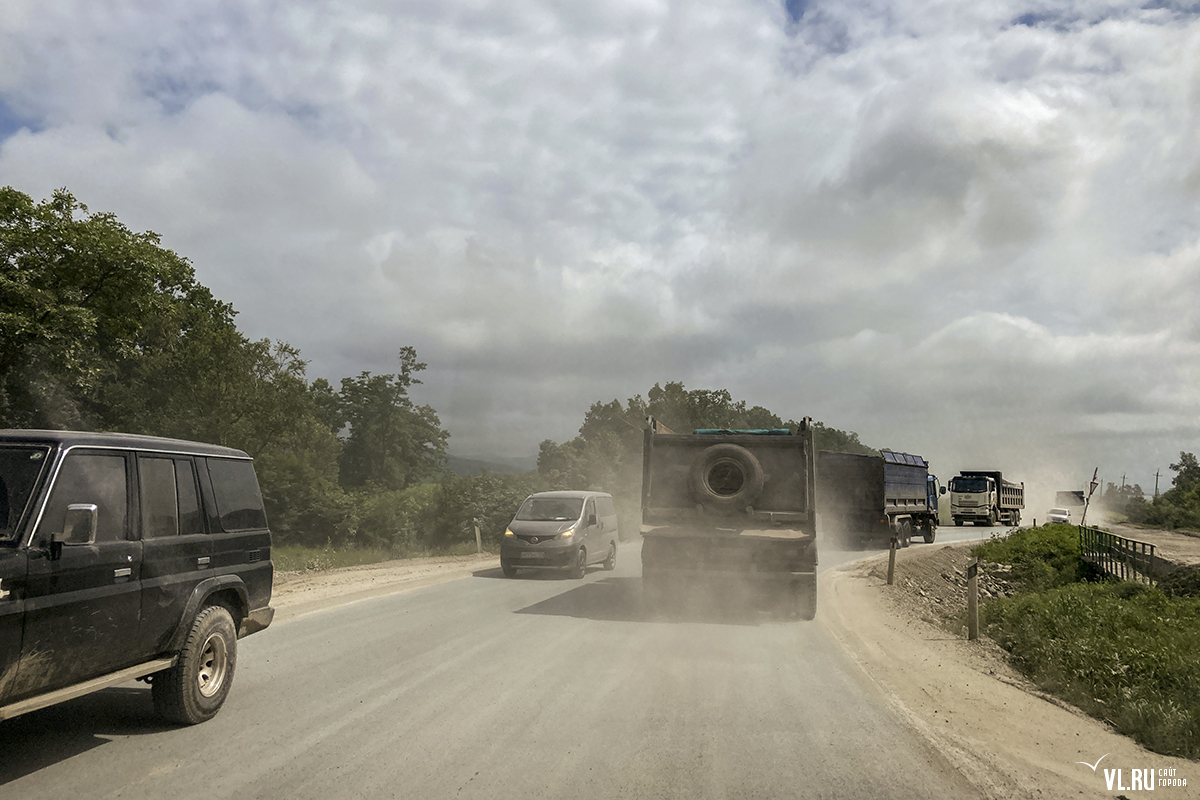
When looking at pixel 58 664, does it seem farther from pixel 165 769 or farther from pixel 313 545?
pixel 313 545

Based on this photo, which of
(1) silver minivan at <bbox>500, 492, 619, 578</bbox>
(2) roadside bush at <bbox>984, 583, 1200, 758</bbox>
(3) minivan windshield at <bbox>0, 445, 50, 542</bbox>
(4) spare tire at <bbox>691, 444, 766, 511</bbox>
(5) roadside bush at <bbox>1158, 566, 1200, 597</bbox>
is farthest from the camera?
(5) roadside bush at <bbox>1158, 566, 1200, 597</bbox>

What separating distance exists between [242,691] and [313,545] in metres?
44.3

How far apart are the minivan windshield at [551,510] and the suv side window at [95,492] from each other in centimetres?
1187

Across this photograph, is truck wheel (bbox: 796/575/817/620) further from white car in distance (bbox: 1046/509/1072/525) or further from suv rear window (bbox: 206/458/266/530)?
white car in distance (bbox: 1046/509/1072/525)

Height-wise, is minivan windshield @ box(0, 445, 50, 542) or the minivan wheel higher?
minivan windshield @ box(0, 445, 50, 542)

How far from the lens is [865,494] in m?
28.5

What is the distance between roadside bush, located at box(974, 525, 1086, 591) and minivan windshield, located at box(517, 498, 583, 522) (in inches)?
601

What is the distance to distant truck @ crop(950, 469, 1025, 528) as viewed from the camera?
143 ft

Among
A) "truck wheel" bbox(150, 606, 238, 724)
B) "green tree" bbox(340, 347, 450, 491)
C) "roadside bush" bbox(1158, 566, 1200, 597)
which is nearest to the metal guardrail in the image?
"roadside bush" bbox(1158, 566, 1200, 597)

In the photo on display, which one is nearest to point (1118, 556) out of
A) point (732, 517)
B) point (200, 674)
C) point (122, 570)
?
point (732, 517)

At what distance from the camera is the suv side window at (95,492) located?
4.91m

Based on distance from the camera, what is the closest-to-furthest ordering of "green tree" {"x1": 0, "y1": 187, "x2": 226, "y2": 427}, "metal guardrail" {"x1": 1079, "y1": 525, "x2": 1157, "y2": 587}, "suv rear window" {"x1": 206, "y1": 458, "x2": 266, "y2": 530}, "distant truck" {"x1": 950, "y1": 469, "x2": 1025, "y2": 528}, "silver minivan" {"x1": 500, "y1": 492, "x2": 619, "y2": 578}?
"suv rear window" {"x1": 206, "y1": 458, "x2": 266, "y2": 530} < "silver minivan" {"x1": 500, "y1": 492, "x2": 619, "y2": 578} < "metal guardrail" {"x1": 1079, "y1": 525, "x2": 1157, "y2": 587} < "green tree" {"x1": 0, "y1": 187, "x2": 226, "y2": 427} < "distant truck" {"x1": 950, "y1": 469, "x2": 1025, "y2": 528}

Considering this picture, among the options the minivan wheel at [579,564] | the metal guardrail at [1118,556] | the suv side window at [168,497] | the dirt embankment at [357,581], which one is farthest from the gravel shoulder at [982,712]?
the metal guardrail at [1118,556]

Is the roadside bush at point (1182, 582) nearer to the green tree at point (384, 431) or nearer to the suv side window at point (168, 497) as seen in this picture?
the suv side window at point (168, 497)
